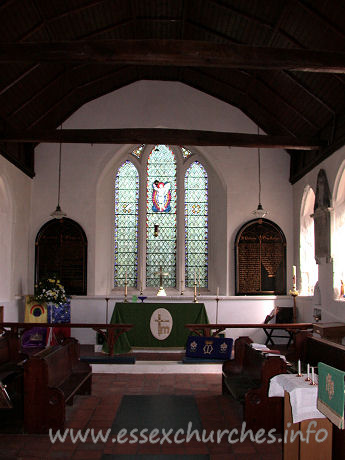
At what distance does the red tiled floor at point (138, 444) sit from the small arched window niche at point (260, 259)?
151 inches

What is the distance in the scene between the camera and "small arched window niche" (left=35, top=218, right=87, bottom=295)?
1091 cm

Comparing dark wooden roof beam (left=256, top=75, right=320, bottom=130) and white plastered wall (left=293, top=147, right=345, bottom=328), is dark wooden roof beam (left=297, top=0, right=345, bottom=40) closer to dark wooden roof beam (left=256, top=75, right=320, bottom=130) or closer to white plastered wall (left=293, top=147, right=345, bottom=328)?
white plastered wall (left=293, top=147, right=345, bottom=328)

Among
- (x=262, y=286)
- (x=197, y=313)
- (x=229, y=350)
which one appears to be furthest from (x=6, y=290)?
(x=262, y=286)

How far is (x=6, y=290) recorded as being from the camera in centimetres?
977

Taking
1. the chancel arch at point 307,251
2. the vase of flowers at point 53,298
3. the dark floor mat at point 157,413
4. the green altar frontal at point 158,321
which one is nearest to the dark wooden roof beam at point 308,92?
the chancel arch at point 307,251

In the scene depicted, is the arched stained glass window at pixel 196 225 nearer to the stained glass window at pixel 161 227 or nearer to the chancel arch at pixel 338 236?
the stained glass window at pixel 161 227

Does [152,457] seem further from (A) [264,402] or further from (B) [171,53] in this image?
(B) [171,53]

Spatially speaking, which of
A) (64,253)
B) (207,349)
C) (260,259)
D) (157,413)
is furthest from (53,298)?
(157,413)

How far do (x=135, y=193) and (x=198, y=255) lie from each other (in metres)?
2.12

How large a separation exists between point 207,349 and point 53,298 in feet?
12.0

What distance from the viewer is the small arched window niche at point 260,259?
10945 mm

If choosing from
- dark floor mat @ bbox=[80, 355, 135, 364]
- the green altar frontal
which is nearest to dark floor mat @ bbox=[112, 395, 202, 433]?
dark floor mat @ bbox=[80, 355, 135, 364]

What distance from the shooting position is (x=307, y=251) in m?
10.6

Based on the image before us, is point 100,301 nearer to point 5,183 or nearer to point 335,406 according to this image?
point 5,183
